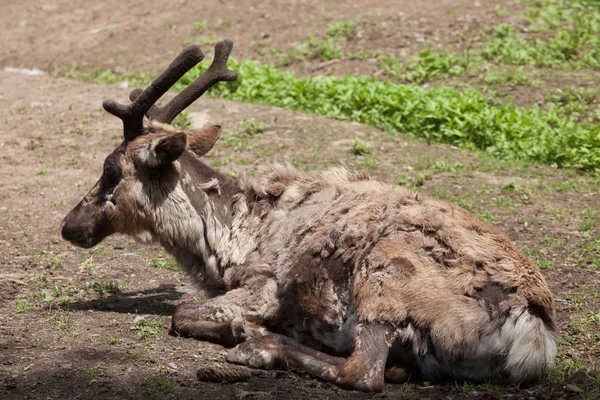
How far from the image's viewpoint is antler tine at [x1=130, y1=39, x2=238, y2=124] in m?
7.12

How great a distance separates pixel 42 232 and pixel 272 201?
272 centimetres

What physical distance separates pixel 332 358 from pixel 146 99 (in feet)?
7.76

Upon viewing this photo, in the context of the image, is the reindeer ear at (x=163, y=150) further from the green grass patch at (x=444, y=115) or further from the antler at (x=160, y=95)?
the green grass patch at (x=444, y=115)

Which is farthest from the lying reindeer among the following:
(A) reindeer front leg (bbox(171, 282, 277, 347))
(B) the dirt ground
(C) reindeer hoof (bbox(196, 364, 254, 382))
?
(C) reindeer hoof (bbox(196, 364, 254, 382))

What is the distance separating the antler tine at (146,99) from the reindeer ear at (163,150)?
0.21 metres

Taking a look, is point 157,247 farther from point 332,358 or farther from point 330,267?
point 332,358

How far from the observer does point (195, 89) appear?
23.6 feet

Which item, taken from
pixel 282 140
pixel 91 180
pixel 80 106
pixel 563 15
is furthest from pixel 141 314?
pixel 563 15

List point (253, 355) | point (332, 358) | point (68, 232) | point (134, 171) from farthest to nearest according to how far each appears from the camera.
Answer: point (68, 232)
point (134, 171)
point (253, 355)
point (332, 358)

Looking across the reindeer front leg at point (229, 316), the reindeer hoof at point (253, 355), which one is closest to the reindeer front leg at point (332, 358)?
the reindeer hoof at point (253, 355)

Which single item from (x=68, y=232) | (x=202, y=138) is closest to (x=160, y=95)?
(x=202, y=138)

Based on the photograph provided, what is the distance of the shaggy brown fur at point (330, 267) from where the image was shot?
5516mm

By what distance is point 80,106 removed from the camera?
11.5 meters

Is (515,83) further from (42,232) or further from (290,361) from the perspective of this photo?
(290,361)
